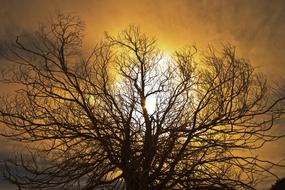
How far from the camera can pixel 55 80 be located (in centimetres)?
1310

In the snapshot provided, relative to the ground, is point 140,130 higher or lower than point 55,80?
lower

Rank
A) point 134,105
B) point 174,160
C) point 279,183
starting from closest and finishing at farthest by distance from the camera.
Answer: point 174,160
point 134,105
point 279,183

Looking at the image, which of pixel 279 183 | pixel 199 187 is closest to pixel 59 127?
pixel 199 187

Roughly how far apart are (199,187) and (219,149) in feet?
3.58

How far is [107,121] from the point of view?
1234cm

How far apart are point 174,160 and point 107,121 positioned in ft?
6.48

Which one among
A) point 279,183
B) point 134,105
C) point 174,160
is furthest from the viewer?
point 279,183

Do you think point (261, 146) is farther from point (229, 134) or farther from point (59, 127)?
point (59, 127)

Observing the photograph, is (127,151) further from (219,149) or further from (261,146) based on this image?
(261,146)

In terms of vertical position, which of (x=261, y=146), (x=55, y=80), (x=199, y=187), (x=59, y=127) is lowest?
(x=199, y=187)

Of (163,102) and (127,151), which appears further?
(163,102)

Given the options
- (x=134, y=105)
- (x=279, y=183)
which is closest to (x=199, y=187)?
A: (x=134, y=105)

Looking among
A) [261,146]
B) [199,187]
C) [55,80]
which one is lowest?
[199,187]

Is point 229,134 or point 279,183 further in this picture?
point 279,183
